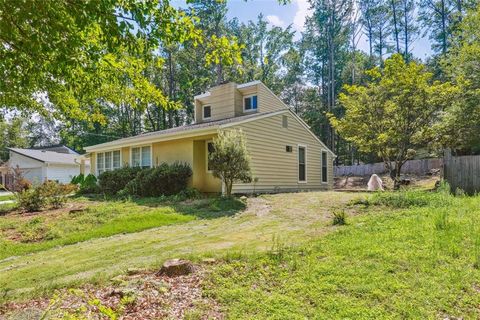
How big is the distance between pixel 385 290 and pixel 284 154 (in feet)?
39.8

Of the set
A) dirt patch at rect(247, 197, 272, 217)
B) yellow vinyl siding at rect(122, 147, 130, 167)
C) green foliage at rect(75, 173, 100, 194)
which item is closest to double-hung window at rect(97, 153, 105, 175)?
green foliage at rect(75, 173, 100, 194)

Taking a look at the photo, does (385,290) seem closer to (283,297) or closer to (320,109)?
(283,297)

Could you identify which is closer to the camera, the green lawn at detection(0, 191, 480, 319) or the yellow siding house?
the green lawn at detection(0, 191, 480, 319)

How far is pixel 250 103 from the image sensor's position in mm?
18203

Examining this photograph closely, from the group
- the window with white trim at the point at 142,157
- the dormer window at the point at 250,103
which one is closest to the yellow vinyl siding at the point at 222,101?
the dormer window at the point at 250,103

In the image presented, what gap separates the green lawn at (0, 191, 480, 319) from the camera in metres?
3.10

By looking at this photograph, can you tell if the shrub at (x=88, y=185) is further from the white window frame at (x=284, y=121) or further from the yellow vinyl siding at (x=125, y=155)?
the white window frame at (x=284, y=121)

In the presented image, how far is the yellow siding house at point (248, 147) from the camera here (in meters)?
13.6

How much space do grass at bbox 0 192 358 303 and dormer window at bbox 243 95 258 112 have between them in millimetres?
9880

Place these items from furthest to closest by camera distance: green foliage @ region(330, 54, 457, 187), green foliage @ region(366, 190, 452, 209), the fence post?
green foliage @ region(330, 54, 457, 187) → the fence post → green foliage @ region(366, 190, 452, 209)

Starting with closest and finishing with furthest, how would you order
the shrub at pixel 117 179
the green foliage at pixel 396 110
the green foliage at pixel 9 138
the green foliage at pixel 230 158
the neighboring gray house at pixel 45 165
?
the green foliage at pixel 230 158
the green foliage at pixel 396 110
the shrub at pixel 117 179
the neighboring gray house at pixel 45 165
the green foliage at pixel 9 138

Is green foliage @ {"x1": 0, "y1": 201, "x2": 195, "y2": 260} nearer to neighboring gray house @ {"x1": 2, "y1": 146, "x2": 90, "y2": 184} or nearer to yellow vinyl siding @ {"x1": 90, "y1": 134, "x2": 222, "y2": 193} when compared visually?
yellow vinyl siding @ {"x1": 90, "y1": 134, "x2": 222, "y2": 193}

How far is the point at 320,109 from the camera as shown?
34.6 meters

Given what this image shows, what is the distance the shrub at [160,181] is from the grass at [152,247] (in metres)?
4.11
